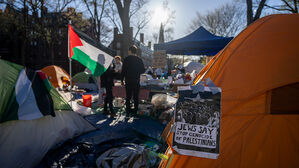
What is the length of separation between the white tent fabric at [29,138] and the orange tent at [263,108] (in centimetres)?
206

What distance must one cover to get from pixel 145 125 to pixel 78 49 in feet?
7.83

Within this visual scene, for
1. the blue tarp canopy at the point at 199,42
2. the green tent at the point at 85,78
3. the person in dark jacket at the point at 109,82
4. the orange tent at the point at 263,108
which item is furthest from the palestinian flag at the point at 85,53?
the green tent at the point at 85,78

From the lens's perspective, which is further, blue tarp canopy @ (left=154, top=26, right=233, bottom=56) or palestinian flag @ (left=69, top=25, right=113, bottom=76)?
blue tarp canopy @ (left=154, top=26, right=233, bottom=56)

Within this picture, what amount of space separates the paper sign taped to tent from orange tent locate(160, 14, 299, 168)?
1.46 feet

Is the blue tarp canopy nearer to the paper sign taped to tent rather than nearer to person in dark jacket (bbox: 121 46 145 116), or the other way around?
person in dark jacket (bbox: 121 46 145 116)

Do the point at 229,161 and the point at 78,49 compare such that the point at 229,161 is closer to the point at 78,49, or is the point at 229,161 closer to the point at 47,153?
the point at 47,153

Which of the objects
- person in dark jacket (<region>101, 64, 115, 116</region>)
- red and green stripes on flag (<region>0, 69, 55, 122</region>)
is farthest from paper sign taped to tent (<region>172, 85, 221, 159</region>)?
person in dark jacket (<region>101, 64, 115, 116</region>)

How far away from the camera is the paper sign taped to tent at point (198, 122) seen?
1116 millimetres

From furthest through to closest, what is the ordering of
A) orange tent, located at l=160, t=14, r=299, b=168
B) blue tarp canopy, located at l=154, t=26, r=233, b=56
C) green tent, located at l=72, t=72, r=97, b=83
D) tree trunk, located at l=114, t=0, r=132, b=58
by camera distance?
tree trunk, located at l=114, t=0, r=132, b=58, green tent, located at l=72, t=72, r=97, b=83, blue tarp canopy, located at l=154, t=26, r=233, b=56, orange tent, located at l=160, t=14, r=299, b=168

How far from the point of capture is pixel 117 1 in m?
10.8

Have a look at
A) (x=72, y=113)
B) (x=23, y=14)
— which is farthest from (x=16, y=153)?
(x=23, y=14)

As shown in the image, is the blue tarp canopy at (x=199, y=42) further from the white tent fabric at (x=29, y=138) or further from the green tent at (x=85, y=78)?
the white tent fabric at (x=29, y=138)

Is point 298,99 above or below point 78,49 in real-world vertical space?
below

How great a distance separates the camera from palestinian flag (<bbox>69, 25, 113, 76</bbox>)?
12.4 ft
